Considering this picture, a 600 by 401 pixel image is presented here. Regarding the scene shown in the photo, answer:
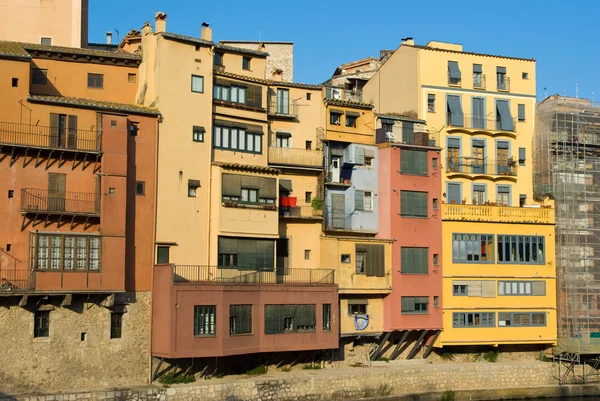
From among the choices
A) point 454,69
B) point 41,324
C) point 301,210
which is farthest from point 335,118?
point 41,324

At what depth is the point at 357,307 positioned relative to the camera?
49.1 meters

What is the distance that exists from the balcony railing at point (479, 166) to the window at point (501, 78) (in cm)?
473

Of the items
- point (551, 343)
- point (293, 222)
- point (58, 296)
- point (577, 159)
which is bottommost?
point (551, 343)

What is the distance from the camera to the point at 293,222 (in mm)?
48531

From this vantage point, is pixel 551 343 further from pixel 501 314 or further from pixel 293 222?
pixel 293 222

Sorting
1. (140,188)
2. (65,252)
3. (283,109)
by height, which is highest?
(283,109)

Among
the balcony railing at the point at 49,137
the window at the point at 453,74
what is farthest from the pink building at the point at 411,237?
the balcony railing at the point at 49,137

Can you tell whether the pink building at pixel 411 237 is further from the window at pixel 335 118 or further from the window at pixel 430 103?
the window at pixel 430 103

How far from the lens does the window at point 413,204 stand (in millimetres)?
50656

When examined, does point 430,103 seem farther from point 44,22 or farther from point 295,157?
point 44,22

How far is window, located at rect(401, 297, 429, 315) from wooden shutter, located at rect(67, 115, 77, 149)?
64.7 feet

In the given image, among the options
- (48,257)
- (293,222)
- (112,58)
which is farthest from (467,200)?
(48,257)

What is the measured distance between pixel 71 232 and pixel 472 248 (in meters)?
23.4

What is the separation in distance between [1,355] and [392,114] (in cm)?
2742
